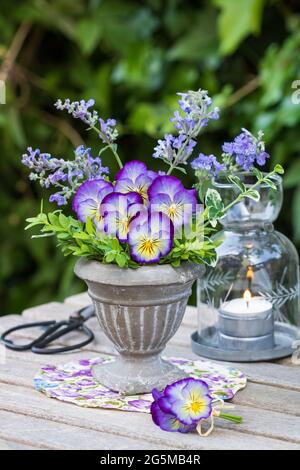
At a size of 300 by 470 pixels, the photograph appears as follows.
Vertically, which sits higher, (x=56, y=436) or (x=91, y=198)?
(x=91, y=198)

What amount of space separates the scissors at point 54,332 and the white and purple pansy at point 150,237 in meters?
0.33

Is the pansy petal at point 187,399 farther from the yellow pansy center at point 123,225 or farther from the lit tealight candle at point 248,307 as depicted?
the lit tealight candle at point 248,307

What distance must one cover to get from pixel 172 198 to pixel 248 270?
32cm

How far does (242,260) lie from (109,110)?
147 centimetres

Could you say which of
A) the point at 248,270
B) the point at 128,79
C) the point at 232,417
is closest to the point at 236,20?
the point at 128,79

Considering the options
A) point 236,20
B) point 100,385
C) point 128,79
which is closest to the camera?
point 100,385

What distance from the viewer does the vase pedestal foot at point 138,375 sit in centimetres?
114

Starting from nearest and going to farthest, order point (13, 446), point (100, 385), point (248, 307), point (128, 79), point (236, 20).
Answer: point (13, 446), point (100, 385), point (248, 307), point (236, 20), point (128, 79)

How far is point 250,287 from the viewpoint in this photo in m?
1.34

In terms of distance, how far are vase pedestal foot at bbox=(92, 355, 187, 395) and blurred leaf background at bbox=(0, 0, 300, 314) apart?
107 centimetres

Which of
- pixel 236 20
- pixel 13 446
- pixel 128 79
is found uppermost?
pixel 236 20

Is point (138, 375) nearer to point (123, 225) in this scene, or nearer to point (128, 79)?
point (123, 225)

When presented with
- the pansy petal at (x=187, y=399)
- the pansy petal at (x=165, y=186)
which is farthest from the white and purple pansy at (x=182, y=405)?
the pansy petal at (x=165, y=186)
